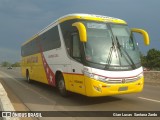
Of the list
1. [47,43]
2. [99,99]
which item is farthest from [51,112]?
[47,43]

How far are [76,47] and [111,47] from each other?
1.34m

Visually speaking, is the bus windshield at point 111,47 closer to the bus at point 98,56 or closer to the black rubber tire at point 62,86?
the bus at point 98,56

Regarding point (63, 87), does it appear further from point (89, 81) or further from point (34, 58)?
point (34, 58)

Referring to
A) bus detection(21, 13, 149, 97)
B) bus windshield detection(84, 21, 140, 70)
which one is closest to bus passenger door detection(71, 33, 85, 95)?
bus detection(21, 13, 149, 97)

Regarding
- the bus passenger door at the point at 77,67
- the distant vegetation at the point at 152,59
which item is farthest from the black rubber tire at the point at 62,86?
the distant vegetation at the point at 152,59

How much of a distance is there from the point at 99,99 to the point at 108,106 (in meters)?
1.78

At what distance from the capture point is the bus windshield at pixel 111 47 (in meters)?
10.6

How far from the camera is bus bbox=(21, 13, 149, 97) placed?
407 inches

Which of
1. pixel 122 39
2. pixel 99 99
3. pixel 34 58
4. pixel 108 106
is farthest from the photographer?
pixel 34 58

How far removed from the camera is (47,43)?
52.7ft

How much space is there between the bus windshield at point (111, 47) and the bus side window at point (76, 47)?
48 cm

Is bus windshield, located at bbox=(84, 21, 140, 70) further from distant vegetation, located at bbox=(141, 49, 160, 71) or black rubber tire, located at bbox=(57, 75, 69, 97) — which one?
distant vegetation, located at bbox=(141, 49, 160, 71)

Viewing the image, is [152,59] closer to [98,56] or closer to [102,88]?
[98,56]

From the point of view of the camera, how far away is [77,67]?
36.6 feet
